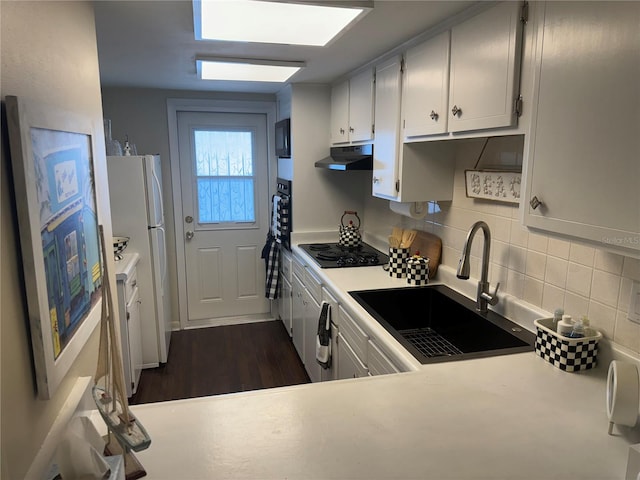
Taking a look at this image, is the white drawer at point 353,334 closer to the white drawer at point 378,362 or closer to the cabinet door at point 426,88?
the white drawer at point 378,362

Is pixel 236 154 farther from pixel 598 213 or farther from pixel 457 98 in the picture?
pixel 598 213

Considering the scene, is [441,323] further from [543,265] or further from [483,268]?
[543,265]

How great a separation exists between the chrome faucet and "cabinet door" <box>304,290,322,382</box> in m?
1.14

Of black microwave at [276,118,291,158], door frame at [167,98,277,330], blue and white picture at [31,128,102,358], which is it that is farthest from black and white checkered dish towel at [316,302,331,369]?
door frame at [167,98,277,330]

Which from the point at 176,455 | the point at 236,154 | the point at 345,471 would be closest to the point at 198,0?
the point at 176,455

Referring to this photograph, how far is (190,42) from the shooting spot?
2.26 m

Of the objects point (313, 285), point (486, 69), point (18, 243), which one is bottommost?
point (313, 285)

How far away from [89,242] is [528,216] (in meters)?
1.32

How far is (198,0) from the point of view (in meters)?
1.47

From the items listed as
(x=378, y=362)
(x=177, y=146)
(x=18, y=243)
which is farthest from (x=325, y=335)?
(x=177, y=146)

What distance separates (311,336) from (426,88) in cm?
183

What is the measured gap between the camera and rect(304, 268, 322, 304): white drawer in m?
2.82

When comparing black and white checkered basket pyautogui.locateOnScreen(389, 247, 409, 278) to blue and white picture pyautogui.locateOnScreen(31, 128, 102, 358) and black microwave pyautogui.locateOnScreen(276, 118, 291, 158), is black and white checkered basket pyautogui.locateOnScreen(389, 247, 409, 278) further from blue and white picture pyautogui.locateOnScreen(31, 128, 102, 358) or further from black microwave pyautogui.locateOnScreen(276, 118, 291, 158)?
blue and white picture pyautogui.locateOnScreen(31, 128, 102, 358)

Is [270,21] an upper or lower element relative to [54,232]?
upper
